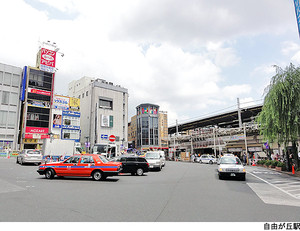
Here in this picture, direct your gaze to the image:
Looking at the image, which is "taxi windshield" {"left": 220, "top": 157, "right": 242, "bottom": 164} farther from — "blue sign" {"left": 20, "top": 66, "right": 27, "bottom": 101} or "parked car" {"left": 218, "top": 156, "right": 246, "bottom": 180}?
"blue sign" {"left": 20, "top": 66, "right": 27, "bottom": 101}

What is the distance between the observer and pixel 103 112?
244ft

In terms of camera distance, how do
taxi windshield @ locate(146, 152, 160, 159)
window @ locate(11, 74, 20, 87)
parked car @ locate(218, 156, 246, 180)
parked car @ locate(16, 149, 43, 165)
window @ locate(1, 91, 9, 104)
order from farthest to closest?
1. window @ locate(11, 74, 20, 87)
2. window @ locate(1, 91, 9, 104)
3. parked car @ locate(16, 149, 43, 165)
4. taxi windshield @ locate(146, 152, 160, 159)
5. parked car @ locate(218, 156, 246, 180)

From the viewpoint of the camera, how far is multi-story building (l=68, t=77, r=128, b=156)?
73.0 meters

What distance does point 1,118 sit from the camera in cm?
5172

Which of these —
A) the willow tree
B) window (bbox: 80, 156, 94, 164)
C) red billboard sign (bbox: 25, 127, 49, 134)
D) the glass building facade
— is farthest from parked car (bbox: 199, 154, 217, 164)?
the glass building facade

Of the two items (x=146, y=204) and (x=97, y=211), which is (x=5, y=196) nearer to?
(x=97, y=211)

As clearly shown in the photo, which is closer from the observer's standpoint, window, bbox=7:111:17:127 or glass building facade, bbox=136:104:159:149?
window, bbox=7:111:17:127

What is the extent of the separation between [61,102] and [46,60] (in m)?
12.3

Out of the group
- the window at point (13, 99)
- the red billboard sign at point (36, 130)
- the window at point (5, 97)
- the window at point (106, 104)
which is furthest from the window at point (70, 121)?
the window at point (5, 97)

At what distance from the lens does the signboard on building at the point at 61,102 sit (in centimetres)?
6203

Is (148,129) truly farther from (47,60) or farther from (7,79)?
(7,79)

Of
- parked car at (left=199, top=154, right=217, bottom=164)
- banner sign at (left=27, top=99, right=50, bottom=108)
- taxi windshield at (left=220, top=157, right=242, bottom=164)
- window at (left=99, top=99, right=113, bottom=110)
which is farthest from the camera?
window at (left=99, top=99, right=113, bottom=110)

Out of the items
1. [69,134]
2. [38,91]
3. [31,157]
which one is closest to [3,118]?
[38,91]

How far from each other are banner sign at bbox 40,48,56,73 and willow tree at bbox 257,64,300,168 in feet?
188
